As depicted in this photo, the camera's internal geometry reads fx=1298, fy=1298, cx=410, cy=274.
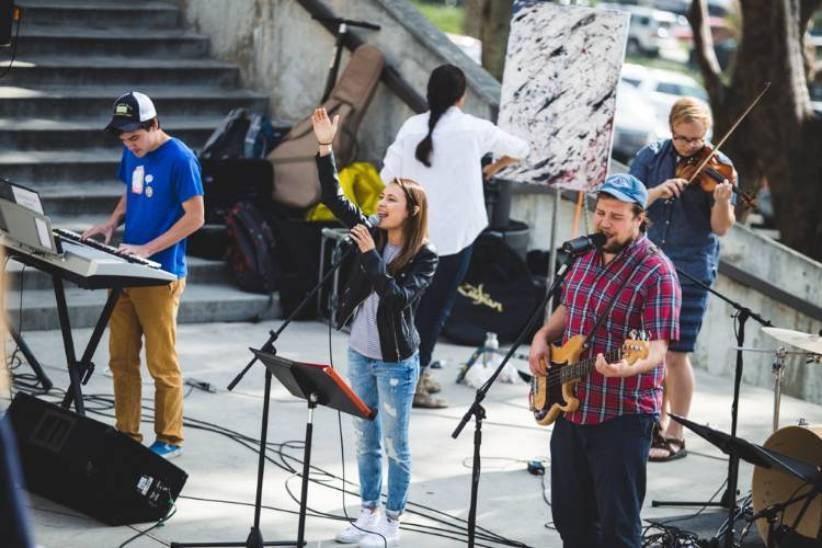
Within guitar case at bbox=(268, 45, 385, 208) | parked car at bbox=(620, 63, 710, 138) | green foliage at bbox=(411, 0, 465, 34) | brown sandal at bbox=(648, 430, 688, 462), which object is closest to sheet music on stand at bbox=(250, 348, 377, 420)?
brown sandal at bbox=(648, 430, 688, 462)

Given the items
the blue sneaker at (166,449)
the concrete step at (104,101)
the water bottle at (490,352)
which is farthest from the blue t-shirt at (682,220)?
the concrete step at (104,101)

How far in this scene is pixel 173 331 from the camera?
685 cm

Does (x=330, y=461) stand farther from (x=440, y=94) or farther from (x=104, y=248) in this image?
(x=440, y=94)

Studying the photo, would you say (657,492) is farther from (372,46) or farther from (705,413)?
(372,46)

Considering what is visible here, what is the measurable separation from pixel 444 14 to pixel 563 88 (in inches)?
1400

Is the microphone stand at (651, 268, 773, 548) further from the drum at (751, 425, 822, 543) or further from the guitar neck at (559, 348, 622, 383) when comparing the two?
the guitar neck at (559, 348, 622, 383)

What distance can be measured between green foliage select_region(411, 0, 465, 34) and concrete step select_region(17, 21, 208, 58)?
25816 mm

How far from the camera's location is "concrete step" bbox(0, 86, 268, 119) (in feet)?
37.9

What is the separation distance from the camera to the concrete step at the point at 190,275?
9609 millimetres

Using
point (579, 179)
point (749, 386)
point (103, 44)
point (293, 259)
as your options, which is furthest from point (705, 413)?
point (103, 44)

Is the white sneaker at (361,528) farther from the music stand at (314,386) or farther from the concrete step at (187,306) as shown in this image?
the concrete step at (187,306)

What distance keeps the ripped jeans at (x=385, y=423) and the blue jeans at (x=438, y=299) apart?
1.89 meters

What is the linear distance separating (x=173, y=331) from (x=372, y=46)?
5.23 m

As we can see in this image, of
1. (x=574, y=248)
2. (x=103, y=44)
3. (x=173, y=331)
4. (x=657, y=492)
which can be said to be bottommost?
(x=657, y=492)
